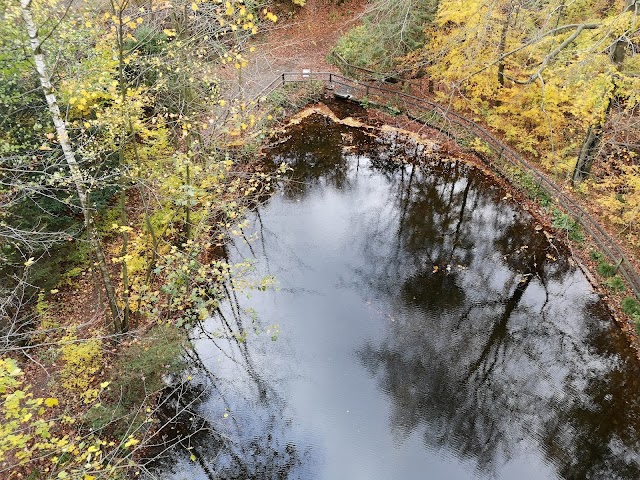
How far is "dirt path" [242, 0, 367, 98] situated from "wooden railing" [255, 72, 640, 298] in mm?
1672

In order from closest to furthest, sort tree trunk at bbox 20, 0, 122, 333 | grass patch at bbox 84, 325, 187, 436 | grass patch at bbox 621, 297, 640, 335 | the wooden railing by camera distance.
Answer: tree trunk at bbox 20, 0, 122, 333 < grass patch at bbox 84, 325, 187, 436 < grass patch at bbox 621, 297, 640, 335 < the wooden railing

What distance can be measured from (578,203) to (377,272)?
26.4 ft

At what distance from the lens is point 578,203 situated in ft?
51.0

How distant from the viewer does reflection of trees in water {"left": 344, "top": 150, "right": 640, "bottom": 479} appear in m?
9.70

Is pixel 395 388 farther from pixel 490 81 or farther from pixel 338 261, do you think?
pixel 490 81

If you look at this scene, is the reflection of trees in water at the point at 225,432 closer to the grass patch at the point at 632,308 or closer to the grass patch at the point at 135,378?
the grass patch at the point at 135,378

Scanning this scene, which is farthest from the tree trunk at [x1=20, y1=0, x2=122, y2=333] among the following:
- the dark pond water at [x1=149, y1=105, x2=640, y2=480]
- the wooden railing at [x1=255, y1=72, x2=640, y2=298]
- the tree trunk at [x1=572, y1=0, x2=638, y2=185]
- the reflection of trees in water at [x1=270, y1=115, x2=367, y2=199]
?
the tree trunk at [x1=572, y1=0, x2=638, y2=185]

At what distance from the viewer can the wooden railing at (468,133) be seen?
13773mm

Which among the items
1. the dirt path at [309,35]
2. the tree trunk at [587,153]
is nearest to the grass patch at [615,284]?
the tree trunk at [587,153]

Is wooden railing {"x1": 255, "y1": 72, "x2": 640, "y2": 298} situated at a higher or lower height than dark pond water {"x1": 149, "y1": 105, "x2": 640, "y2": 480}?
higher

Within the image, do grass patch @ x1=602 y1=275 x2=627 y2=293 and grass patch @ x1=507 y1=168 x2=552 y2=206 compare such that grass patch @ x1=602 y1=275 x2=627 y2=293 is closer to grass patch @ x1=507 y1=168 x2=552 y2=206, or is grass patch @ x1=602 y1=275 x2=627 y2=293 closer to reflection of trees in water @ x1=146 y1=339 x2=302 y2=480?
grass patch @ x1=507 y1=168 x2=552 y2=206

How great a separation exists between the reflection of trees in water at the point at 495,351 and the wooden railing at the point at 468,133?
1.40 meters

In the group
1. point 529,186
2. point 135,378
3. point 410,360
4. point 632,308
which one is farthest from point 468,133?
point 135,378

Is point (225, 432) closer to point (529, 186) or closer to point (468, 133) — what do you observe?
point (529, 186)
